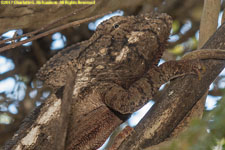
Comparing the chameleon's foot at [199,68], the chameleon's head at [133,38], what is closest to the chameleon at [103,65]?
the chameleon's head at [133,38]

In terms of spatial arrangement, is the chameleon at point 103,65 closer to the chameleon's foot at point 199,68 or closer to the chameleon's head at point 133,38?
the chameleon's head at point 133,38

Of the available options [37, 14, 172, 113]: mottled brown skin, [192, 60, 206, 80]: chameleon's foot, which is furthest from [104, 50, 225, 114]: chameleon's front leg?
[37, 14, 172, 113]: mottled brown skin

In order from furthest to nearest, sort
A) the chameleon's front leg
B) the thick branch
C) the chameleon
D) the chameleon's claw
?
the chameleon, the chameleon's front leg, the chameleon's claw, the thick branch

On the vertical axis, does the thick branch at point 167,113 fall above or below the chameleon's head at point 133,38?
below

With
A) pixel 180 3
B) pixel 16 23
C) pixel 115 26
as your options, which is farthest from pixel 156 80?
pixel 180 3

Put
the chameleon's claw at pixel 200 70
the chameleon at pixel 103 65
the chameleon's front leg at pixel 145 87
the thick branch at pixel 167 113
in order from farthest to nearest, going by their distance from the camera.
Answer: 1. the chameleon at pixel 103 65
2. the chameleon's front leg at pixel 145 87
3. the chameleon's claw at pixel 200 70
4. the thick branch at pixel 167 113

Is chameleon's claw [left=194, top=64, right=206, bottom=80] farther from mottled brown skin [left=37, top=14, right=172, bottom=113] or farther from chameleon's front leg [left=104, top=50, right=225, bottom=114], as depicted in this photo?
mottled brown skin [left=37, top=14, right=172, bottom=113]
